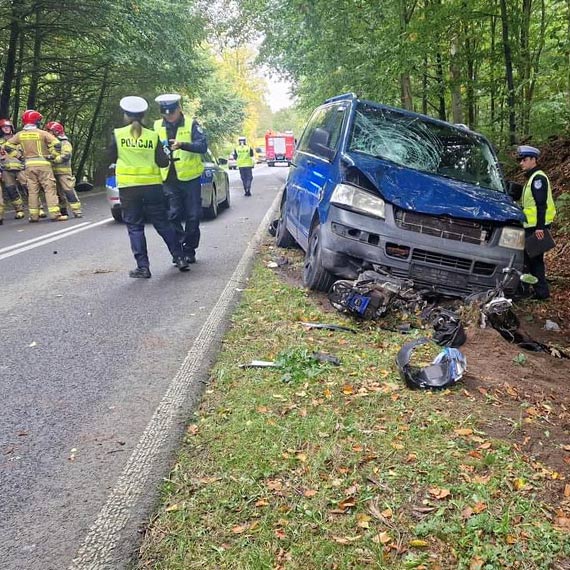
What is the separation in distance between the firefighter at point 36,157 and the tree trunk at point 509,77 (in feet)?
30.7

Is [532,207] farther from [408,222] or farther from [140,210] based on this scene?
[140,210]

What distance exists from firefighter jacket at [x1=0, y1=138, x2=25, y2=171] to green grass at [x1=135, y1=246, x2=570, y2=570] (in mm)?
10583

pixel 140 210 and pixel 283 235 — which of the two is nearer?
pixel 140 210

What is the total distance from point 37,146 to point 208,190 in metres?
3.66

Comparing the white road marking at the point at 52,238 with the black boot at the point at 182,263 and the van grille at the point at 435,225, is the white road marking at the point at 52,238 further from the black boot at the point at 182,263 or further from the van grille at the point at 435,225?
the van grille at the point at 435,225

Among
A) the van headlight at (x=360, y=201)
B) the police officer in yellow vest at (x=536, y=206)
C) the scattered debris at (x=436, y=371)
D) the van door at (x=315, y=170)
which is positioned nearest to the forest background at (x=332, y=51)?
the police officer in yellow vest at (x=536, y=206)

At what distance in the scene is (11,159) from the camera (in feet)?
39.5

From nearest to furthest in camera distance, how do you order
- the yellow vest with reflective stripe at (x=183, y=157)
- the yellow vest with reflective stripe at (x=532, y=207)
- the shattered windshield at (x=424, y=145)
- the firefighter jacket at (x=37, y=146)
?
the shattered windshield at (x=424, y=145) < the yellow vest with reflective stripe at (x=532, y=207) < the yellow vest with reflective stripe at (x=183, y=157) < the firefighter jacket at (x=37, y=146)

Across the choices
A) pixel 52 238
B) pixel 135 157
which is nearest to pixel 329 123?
pixel 135 157

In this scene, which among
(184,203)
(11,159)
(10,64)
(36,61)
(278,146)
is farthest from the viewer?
(278,146)

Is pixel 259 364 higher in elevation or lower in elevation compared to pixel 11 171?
lower

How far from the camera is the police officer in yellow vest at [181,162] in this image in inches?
255

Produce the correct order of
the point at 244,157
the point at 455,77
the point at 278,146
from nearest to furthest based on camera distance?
the point at 455,77
the point at 244,157
the point at 278,146

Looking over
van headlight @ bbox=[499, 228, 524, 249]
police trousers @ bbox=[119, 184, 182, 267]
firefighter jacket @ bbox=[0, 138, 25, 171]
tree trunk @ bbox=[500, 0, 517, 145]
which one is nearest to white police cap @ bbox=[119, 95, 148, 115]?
police trousers @ bbox=[119, 184, 182, 267]
